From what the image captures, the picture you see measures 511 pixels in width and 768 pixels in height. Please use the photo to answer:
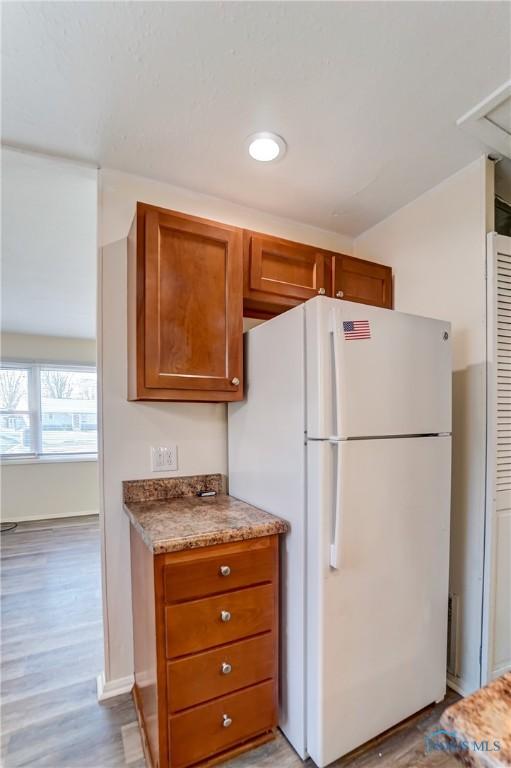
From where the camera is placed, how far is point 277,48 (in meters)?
1.16

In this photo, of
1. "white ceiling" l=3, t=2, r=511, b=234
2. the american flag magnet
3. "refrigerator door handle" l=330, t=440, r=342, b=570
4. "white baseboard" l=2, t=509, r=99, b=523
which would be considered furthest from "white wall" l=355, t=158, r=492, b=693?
"white baseboard" l=2, t=509, r=99, b=523

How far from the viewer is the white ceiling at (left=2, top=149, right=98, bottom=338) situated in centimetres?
178

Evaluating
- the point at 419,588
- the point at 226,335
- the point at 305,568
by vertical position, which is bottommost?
the point at 419,588

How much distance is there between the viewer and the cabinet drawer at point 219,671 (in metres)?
1.22

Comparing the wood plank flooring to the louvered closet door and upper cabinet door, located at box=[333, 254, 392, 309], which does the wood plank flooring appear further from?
upper cabinet door, located at box=[333, 254, 392, 309]

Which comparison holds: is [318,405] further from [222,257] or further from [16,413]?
[16,413]

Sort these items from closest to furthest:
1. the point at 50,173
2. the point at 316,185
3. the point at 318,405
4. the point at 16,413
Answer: the point at 318,405 → the point at 50,173 → the point at 316,185 → the point at 16,413

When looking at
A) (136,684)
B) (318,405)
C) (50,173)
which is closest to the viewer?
(318,405)

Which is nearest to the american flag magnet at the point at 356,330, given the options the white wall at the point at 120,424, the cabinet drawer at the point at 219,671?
the white wall at the point at 120,424

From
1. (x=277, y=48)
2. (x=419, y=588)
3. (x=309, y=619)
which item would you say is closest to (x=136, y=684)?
(x=309, y=619)

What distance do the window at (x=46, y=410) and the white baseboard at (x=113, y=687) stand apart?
3.57 meters

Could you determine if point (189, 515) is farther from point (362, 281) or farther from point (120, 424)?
point (362, 281)

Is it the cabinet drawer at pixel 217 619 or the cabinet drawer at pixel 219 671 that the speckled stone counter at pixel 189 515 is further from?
the cabinet drawer at pixel 219 671

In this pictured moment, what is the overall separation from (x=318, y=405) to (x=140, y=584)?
3.38 feet
